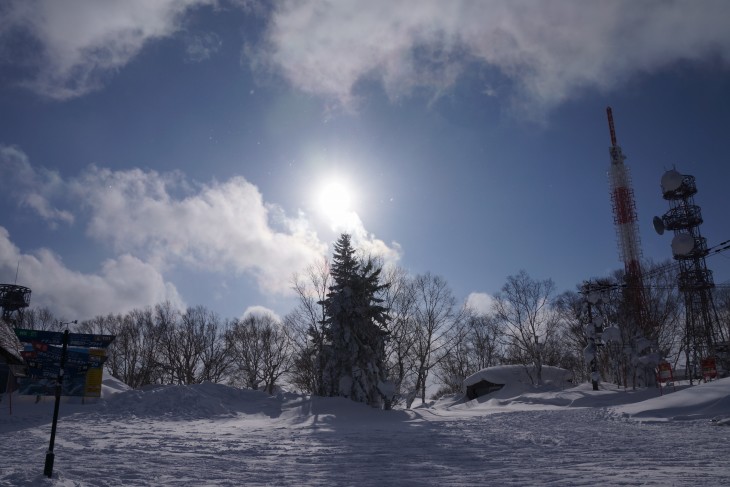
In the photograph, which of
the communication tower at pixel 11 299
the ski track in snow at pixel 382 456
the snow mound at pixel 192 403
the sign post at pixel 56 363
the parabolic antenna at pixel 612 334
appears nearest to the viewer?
the ski track in snow at pixel 382 456

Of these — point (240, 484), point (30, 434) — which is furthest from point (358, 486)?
point (30, 434)

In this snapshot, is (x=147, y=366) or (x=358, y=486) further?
(x=147, y=366)

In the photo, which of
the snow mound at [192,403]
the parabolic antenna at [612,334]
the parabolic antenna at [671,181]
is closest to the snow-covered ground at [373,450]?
the snow mound at [192,403]

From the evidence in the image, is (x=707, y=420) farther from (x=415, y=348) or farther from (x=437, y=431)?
(x=415, y=348)

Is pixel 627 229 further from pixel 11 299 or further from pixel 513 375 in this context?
pixel 11 299

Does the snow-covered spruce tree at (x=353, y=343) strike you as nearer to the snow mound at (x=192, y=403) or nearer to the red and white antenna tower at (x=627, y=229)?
the snow mound at (x=192, y=403)

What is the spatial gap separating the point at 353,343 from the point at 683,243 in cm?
2696

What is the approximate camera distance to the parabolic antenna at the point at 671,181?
38438 mm

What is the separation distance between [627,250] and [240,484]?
4385 cm

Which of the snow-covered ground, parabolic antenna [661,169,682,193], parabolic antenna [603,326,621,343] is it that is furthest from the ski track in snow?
parabolic antenna [661,169,682,193]

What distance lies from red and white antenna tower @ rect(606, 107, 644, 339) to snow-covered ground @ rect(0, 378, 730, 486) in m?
20.5

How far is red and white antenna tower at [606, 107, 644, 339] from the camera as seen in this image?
4041 cm

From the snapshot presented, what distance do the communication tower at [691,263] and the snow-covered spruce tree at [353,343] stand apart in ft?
81.0

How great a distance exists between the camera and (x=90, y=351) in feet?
91.0
